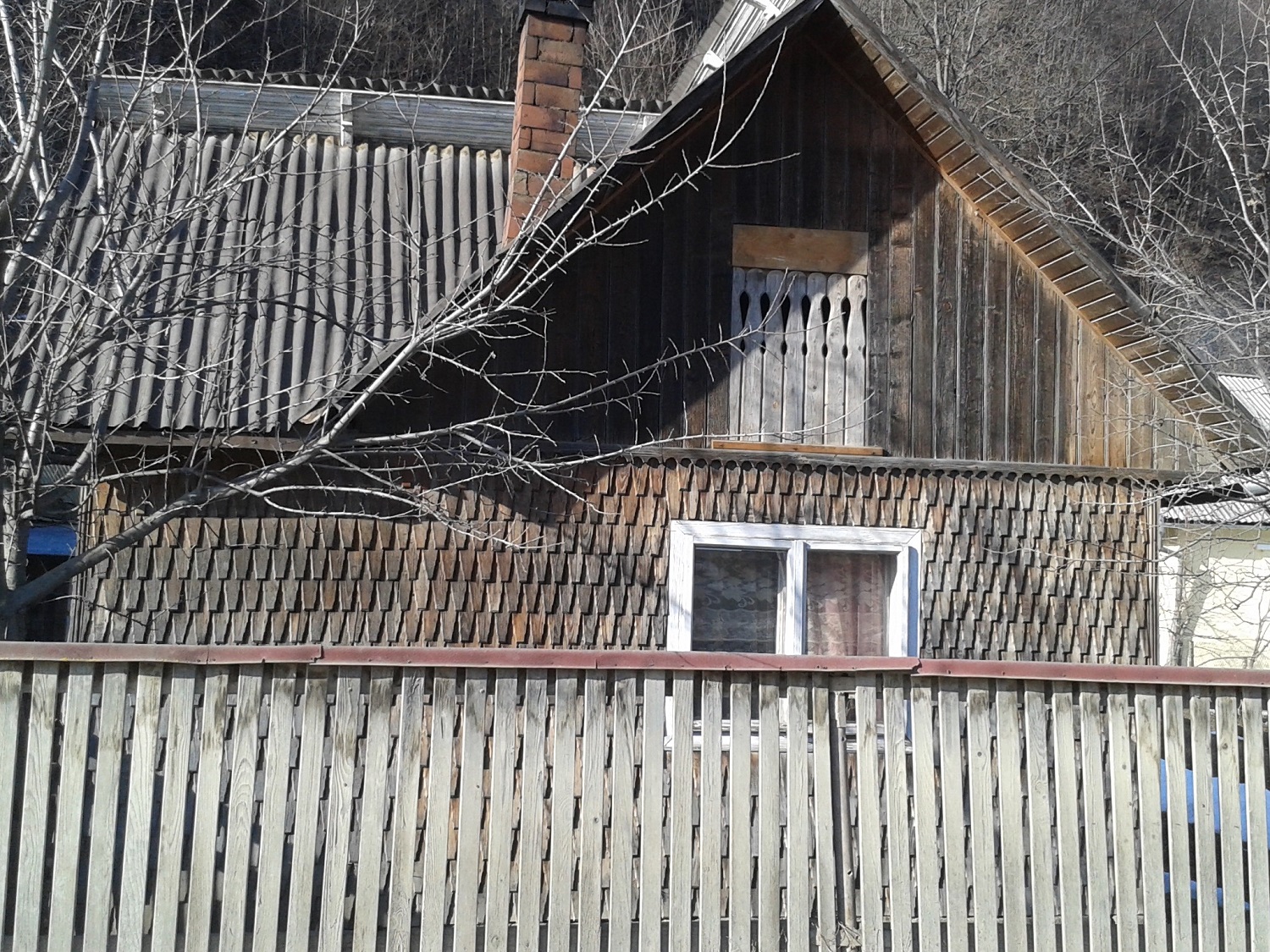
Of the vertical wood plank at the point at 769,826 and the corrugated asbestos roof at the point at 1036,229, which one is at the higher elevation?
the corrugated asbestos roof at the point at 1036,229

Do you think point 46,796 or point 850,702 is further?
point 850,702

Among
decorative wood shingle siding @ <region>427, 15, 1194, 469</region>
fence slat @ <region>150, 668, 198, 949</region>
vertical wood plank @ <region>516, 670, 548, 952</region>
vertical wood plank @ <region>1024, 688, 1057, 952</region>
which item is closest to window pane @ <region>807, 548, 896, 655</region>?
decorative wood shingle siding @ <region>427, 15, 1194, 469</region>

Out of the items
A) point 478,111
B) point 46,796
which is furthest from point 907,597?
point 478,111

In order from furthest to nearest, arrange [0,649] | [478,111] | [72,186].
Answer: [478,111] < [72,186] < [0,649]

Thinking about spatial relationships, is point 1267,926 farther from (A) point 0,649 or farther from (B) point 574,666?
(A) point 0,649

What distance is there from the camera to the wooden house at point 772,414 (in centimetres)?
720

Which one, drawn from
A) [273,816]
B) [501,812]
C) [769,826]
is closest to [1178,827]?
[769,826]

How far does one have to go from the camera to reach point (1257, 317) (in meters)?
8.16

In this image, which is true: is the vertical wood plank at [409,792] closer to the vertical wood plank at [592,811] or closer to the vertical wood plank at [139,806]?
the vertical wood plank at [592,811]

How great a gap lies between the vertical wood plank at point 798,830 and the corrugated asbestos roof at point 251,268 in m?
2.98

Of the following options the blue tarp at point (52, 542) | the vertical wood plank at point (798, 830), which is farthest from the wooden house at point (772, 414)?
the blue tarp at point (52, 542)

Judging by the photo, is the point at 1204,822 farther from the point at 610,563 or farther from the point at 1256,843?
the point at 610,563

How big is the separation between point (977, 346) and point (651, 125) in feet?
8.70

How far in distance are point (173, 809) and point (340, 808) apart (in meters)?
0.60
